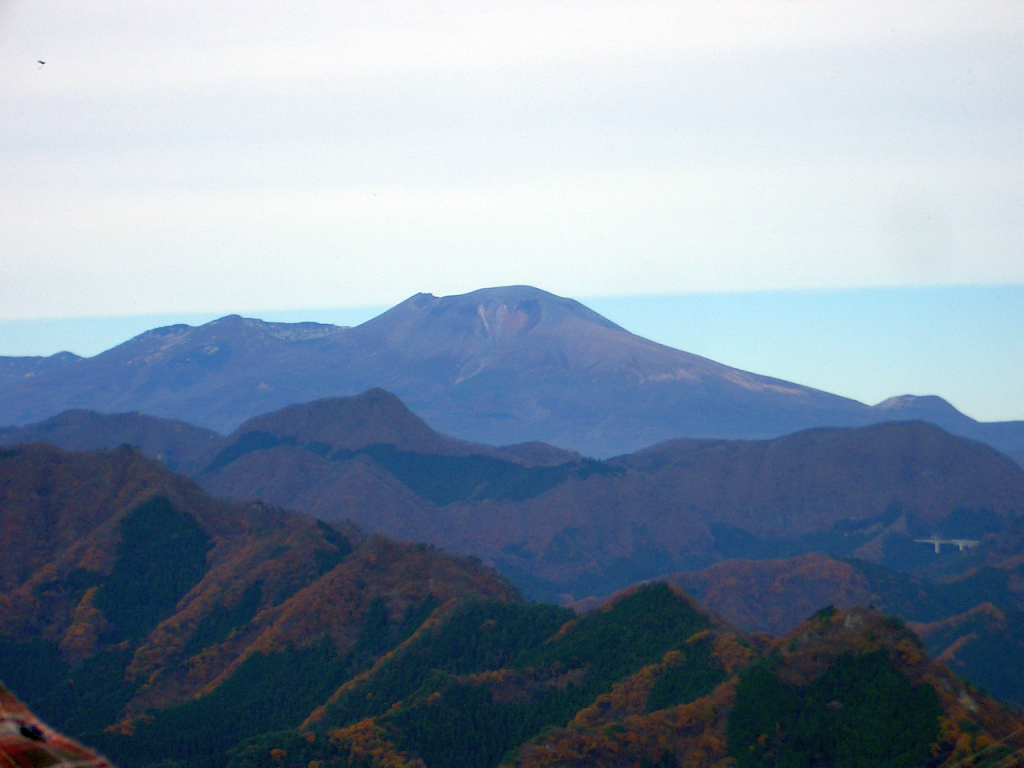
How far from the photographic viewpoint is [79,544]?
6144cm

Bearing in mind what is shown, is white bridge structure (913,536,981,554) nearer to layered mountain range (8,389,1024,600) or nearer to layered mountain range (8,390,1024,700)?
layered mountain range (8,390,1024,700)

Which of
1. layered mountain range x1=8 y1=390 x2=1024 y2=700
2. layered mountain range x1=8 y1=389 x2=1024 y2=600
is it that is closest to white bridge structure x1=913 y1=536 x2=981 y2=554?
layered mountain range x1=8 y1=390 x2=1024 y2=700

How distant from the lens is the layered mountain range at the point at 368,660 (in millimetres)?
29484

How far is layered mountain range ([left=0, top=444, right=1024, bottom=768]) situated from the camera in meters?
29.5

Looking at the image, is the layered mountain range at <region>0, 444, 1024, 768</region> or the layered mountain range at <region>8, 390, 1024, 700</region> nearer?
the layered mountain range at <region>0, 444, 1024, 768</region>

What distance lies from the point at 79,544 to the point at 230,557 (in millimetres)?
8466

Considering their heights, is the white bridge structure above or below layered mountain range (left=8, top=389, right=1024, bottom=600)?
below

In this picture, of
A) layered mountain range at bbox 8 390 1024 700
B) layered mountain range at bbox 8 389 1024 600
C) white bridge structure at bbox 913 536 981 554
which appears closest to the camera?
layered mountain range at bbox 8 390 1024 700

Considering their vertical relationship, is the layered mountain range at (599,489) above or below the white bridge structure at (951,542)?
above

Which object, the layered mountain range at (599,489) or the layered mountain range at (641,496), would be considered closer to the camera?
the layered mountain range at (641,496)

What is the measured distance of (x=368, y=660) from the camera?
1775 inches

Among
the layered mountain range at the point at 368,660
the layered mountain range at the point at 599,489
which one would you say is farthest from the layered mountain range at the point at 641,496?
the layered mountain range at the point at 368,660

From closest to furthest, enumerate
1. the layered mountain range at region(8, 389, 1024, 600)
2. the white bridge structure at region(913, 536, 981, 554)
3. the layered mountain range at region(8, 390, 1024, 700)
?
the layered mountain range at region(8, 390, 1024, 700) < the layered mountain range at region(8, 389, 1024, 600) < the white bridge structure at region(913, 536, 981, 554)

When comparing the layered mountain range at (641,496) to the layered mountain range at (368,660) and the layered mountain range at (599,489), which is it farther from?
the layered mountain range at (368,660)
